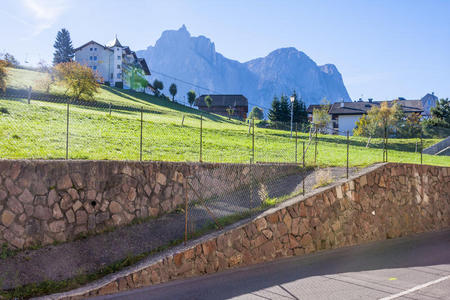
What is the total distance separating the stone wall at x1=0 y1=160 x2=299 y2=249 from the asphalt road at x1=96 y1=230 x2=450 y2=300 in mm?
2744

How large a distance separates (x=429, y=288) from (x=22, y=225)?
9.68 m

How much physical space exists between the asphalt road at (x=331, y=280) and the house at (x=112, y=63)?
70930mm

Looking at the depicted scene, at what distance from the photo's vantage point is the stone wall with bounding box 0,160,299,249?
938 centimetres

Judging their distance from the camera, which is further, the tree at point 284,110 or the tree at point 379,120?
the tree at point 284,110

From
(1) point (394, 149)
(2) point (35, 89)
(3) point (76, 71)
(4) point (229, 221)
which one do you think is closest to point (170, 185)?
(4) point (229, 221)

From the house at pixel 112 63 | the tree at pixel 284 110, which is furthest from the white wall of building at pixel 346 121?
the house at pixel 112 63

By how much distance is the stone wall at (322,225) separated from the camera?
9.55m

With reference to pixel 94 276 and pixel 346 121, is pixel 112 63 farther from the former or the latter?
pixel 94 276

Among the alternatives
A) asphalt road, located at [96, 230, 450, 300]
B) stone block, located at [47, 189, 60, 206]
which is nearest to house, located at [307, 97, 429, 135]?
asphalt road, located at [96, 230, 450, 300]

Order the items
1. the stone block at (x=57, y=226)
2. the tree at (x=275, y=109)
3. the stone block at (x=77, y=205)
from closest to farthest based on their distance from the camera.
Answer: the stone block at (x=57, y=226) → the stone block at (x=77, y=205) → the tree at (x=275, y=109)

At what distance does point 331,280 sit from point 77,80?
36.6 meters

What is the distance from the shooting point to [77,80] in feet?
131

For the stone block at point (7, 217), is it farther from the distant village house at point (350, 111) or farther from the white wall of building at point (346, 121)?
the white wall of building at point (346, 121)

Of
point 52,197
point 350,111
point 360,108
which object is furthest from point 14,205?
point 360,108
